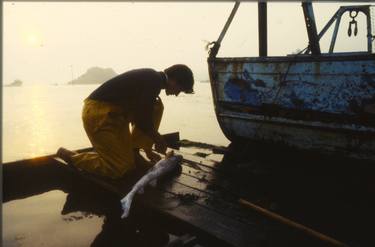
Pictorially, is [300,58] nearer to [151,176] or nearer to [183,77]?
[183,77]

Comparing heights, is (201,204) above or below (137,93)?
below

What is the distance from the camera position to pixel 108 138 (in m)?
3.99

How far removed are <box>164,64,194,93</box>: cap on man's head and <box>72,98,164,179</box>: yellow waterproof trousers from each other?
2.53 feet

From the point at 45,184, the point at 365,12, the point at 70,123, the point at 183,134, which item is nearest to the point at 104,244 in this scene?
the point at 45,184

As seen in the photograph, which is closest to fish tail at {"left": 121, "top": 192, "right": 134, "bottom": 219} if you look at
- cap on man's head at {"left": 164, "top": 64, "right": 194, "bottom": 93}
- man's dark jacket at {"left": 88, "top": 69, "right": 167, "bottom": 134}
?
man's dark jacket at {"left": 88, "top": 69, "right": 167, "bottom": 134}

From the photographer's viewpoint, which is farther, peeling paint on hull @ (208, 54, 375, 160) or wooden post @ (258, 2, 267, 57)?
wooden post @ (258, 2, 267, 57)

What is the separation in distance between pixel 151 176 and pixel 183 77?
1175mm

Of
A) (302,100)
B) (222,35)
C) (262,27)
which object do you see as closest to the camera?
(302,100)

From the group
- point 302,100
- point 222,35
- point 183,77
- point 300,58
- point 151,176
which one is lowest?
point 151,176

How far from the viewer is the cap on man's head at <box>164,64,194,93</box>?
3.88 m

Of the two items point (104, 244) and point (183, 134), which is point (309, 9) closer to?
point (104, 244)

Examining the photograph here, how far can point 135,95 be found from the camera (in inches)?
158

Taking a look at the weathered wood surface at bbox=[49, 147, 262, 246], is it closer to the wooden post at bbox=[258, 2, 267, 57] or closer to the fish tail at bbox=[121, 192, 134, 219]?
the fish tail at bbox=[121, 192, 134, 219]

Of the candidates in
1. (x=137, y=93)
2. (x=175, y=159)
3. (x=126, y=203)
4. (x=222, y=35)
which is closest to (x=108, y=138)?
(x=137, y=93)
